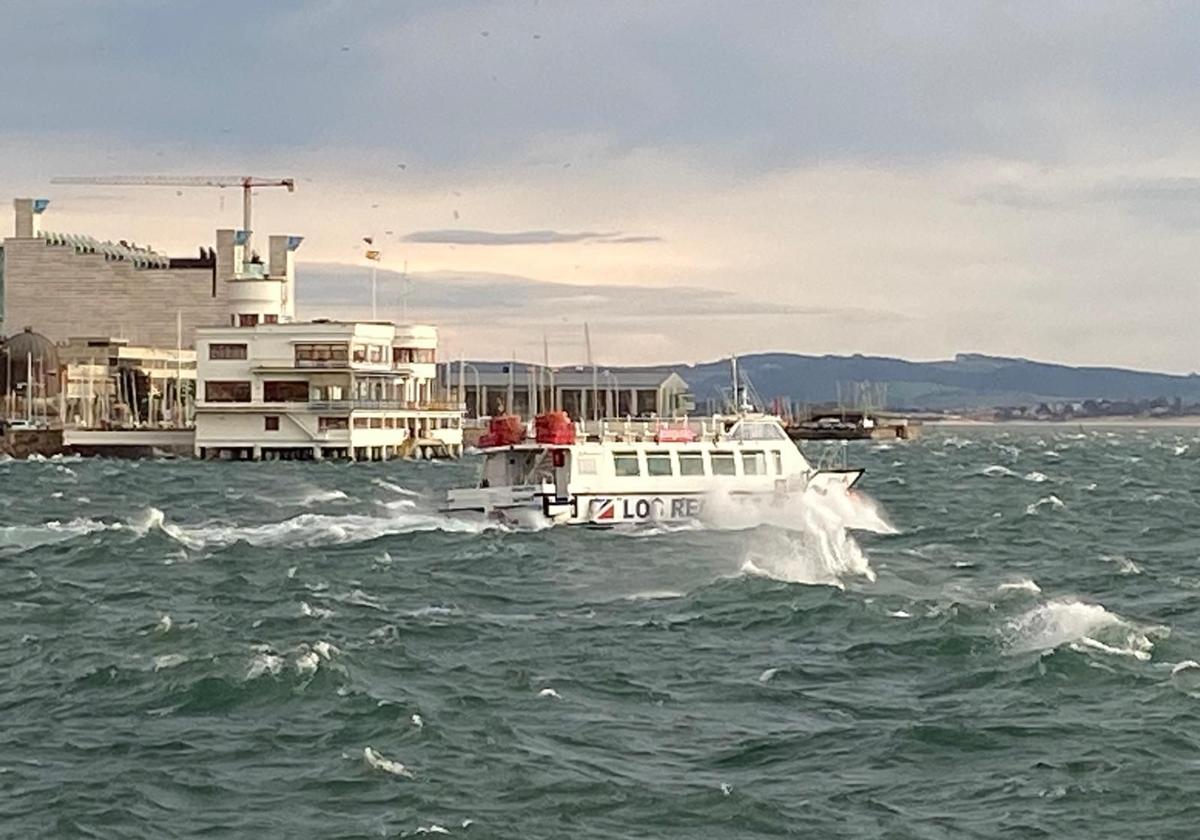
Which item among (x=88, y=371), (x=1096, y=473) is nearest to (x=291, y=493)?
(x=1096, y=473)

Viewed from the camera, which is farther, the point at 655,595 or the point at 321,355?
the point at 321,355

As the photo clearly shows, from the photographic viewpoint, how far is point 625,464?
7231 centimetres

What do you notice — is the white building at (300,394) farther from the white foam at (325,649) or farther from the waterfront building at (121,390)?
the white foam at (325,649)

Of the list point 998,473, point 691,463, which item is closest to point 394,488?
point 691,463

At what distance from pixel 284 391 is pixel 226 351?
5552 mm

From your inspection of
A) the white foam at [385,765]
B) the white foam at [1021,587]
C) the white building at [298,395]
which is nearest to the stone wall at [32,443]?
the white building at [298,395]

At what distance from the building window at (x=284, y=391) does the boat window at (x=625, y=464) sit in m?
90.8

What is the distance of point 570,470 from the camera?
233ft

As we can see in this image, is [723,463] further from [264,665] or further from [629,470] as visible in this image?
[264,665]

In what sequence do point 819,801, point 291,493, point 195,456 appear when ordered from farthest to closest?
1. point 195,456
2. point 291,493
3. point 819,801

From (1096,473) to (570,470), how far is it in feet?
242

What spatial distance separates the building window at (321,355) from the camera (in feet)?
524

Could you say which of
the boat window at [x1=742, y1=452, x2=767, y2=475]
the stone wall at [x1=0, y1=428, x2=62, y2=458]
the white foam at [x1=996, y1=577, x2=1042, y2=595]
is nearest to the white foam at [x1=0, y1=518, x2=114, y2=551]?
the boat window at [x1=742, y1=452, x2=767, y2=475]

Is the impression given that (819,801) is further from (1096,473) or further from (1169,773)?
(1096,473)
